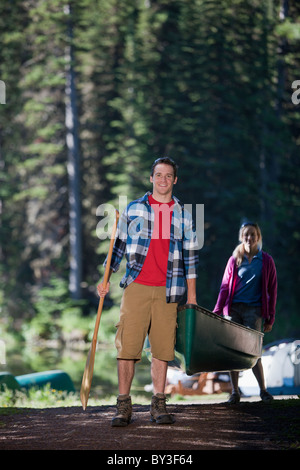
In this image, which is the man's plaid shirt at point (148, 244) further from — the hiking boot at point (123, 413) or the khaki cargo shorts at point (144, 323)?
the hiking boot at point (123, 413)

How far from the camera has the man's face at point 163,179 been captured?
200 inches

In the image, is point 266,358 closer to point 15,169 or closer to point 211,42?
point 211,42

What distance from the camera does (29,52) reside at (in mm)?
26234

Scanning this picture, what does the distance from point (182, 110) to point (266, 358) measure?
15.8 metres

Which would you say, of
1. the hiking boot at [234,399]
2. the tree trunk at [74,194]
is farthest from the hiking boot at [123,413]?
the tree trunk at [74,194]

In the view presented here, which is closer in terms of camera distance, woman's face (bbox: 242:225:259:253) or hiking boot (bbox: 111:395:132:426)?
hiking boot (bbox: 111:395:132:426)

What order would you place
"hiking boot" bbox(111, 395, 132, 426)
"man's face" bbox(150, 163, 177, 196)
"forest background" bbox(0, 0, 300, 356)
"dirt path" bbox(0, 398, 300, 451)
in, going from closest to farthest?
1. "dirt path" bbox(0, 398, 300, 451)
2. "hiking boot" bbox(111, 395, 132, 426)
3. "man's face" bbox(150, 163, 177, 196)
4. "forest background" bbox(0, 0, 300, 356)

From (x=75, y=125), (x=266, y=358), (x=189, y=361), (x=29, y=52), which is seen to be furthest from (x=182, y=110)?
(x=189, y=361)

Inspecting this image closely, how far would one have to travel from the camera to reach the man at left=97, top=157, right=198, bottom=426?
498cm

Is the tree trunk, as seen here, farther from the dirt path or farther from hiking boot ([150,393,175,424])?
hiking boot ([150,393,175,424])

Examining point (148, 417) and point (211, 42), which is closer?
point (148, 417)

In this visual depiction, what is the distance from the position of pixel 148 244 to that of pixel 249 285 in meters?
1.80

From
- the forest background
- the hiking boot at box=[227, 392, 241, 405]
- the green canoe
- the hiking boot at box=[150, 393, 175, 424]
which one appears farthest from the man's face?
the forest background

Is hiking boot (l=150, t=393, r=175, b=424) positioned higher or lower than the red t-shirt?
lower
